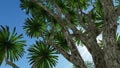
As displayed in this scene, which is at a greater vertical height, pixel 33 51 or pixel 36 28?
pixel 36 28

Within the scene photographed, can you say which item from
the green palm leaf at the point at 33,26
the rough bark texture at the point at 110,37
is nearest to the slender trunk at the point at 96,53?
the rough bark texture at the point at 110,37

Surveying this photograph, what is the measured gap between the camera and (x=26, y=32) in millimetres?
16719

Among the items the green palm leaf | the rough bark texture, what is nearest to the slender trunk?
the rough bark texture

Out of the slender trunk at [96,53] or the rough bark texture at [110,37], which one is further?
the slender trunk at [96,53]

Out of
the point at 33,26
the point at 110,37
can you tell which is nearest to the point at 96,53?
the point at 110,37

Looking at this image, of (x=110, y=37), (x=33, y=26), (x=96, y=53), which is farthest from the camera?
(x=33, y=26)

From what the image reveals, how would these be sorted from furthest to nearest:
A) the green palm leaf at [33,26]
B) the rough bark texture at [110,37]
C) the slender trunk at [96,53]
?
the green palm leaf at [33,26], the slender trunk at [96,53], the rough bark texture at [110,37]

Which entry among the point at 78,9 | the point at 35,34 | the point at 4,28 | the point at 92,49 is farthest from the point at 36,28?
the point at 92,49

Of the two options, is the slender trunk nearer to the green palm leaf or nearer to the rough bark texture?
the rough bark texture

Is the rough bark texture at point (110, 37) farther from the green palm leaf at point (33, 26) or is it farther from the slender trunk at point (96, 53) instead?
the green palm leaf at point (33, 26)

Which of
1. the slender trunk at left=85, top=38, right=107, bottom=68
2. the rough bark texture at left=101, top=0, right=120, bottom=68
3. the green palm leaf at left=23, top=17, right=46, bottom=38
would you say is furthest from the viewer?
the green palm leaf at left=23, top=17, right=46, bottom=38

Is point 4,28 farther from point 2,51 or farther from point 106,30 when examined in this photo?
point 106,30

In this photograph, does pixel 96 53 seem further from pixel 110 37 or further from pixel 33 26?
pixel 33 26

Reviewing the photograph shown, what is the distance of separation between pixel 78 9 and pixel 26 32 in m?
4.69
